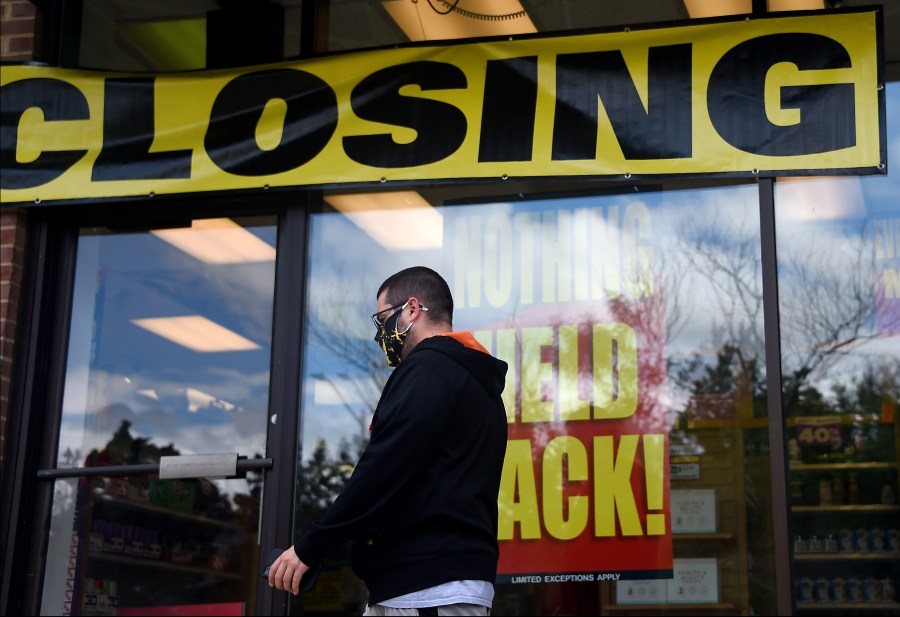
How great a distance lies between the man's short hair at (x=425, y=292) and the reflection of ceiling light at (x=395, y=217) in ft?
6.56

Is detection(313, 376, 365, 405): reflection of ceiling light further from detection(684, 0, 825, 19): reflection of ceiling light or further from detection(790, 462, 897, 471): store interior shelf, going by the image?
detection(684, 0, 825, 19): reflection of ceiling light

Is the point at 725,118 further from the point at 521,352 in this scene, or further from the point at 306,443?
the point at 306,443

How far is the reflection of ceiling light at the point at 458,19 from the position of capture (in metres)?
6.21

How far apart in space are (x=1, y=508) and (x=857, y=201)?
4.43 meters

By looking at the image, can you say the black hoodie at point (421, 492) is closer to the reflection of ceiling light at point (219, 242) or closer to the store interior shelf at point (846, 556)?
the store interior shelf at point (846, 556)

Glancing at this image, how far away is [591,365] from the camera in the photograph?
596cm

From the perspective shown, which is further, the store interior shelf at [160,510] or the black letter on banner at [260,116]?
the store interior shelf at [160,510]

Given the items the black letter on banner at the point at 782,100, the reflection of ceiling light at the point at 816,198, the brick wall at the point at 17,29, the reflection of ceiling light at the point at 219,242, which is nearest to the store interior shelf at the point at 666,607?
the reflection of ceiling light at the point at 816,198

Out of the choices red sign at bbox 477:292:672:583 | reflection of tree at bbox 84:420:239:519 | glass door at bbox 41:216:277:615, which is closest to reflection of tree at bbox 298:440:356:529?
glass door at bbox 41:216:277:615

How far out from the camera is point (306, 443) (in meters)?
6.24

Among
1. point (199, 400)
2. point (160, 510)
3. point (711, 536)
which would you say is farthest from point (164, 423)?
point (711, 536)

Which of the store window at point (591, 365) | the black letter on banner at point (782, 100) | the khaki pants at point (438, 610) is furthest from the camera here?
the store window at point (591, 365)

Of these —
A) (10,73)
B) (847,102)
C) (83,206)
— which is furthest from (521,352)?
(10,73)

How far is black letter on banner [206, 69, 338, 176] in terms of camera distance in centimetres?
620
